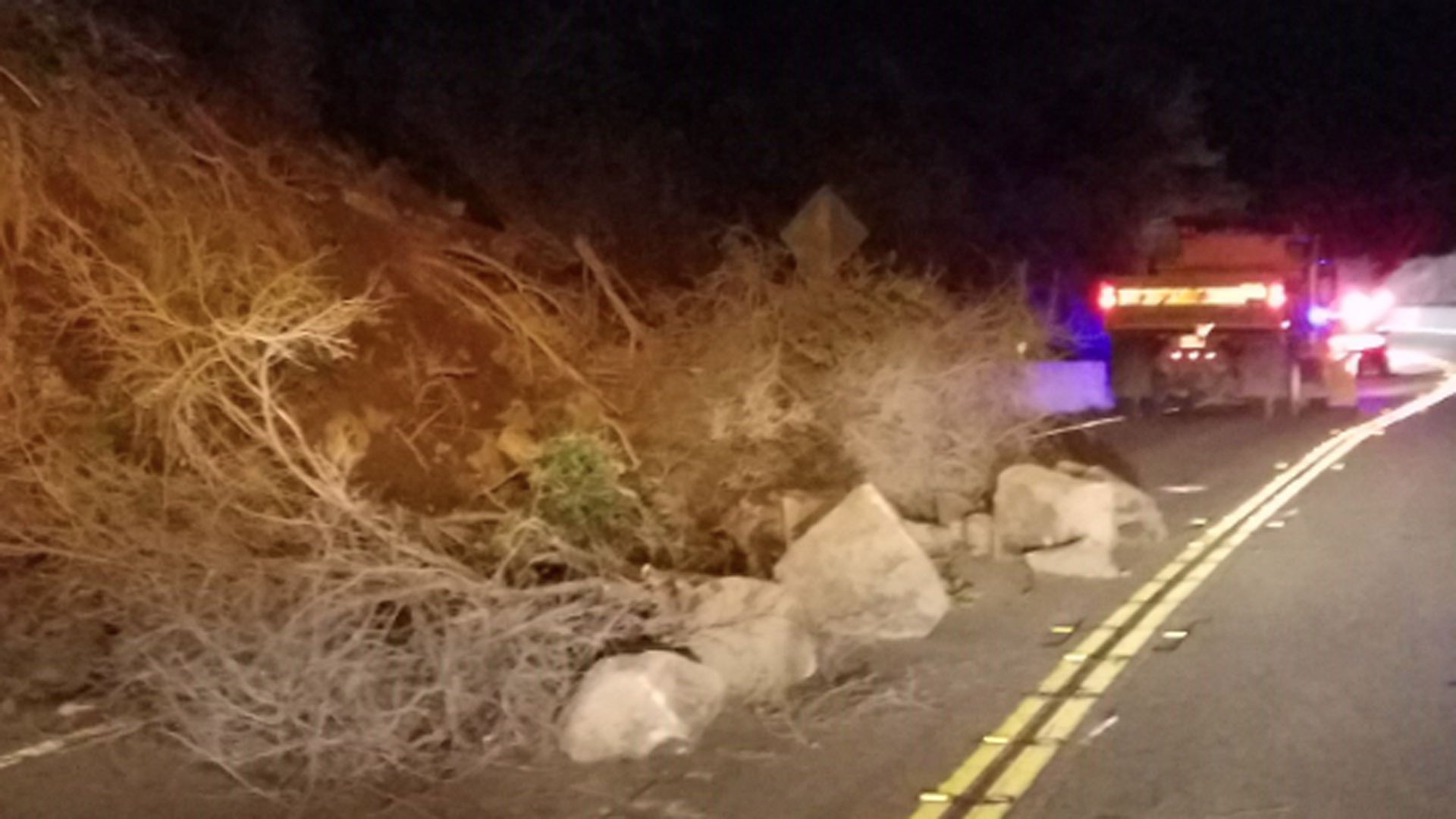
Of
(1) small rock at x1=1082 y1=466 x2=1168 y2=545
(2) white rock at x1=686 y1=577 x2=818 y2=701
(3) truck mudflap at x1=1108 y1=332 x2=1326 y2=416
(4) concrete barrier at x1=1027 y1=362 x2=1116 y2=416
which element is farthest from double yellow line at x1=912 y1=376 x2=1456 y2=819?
(3) truck mudflap at x1=1108 y1=332 x2=1326 y2=416

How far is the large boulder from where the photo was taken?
11.5m

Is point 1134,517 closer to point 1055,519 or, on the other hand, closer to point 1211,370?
point 1055,519

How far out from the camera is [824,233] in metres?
18.1

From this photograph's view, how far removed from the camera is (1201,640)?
11.0m

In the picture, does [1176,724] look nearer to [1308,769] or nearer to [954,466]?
[1308,769]

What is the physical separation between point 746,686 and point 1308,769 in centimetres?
284

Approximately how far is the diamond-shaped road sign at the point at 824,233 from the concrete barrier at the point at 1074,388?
5.58m

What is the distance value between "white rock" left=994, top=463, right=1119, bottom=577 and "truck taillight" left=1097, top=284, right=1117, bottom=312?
13.1 meters

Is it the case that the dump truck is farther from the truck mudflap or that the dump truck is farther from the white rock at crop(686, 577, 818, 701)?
the white rock at crop(686, 577, 818, 701)

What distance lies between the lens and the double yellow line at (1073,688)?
7953 millimetres

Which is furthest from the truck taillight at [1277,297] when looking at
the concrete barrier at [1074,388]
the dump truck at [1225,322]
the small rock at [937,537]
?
the small rock at [937,537]

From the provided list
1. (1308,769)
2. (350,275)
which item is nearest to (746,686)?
(1308,769)

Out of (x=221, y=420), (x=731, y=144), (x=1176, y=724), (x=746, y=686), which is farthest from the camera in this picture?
(x=731, y=144)

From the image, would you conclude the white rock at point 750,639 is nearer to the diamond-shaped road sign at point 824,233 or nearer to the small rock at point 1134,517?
the small rock at point 1134,517
